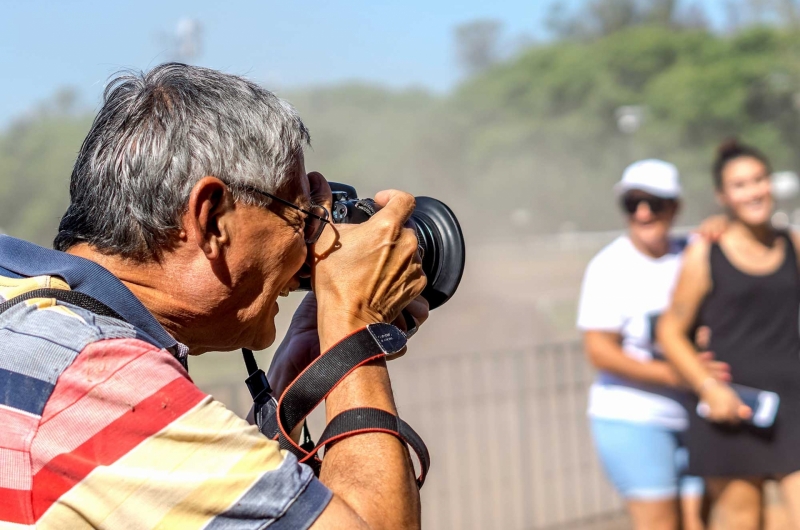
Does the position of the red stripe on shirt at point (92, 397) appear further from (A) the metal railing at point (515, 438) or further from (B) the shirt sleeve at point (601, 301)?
(A) the metal railing at point (515, 438)

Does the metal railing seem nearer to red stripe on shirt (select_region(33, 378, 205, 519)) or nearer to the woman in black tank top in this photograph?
the woman in black tank top

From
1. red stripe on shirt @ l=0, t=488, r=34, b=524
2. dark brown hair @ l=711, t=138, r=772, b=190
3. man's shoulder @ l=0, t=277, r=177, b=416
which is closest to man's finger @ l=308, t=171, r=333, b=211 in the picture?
man's shoulder @ l=0, t=277, r=177, b=416

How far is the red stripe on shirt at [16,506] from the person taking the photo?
3.50 ft

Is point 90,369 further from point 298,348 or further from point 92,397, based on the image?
point 298,348

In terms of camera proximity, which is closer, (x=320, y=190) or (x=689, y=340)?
(x=320, y=190)

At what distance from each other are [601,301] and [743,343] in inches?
23.7

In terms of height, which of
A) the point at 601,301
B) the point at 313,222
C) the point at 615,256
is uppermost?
the point at 313,222

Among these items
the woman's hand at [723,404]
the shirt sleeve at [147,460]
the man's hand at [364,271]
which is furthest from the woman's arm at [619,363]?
the shirt sleeve at [147,460]

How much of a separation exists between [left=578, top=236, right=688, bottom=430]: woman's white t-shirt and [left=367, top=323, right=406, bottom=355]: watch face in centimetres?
262

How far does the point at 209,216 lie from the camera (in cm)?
131

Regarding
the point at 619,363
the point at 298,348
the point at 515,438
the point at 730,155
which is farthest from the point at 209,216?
the point at 515,438

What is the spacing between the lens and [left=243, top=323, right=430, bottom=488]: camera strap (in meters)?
1.28

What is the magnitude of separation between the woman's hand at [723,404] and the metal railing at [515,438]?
6.05 feet

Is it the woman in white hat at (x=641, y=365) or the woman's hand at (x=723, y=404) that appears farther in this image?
the woman in white hat at (x=641, y=365)
